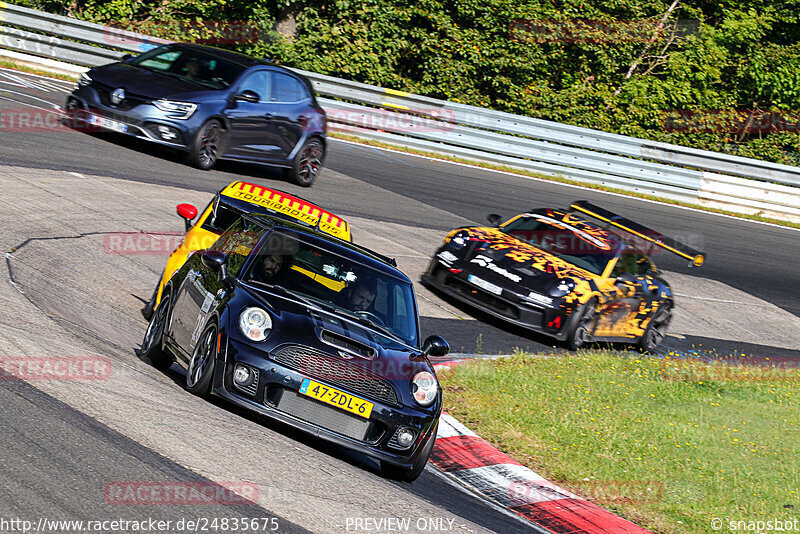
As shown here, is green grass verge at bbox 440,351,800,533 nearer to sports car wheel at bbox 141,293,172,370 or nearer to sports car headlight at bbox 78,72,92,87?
sports car wheel at bbox 141,293,172,370

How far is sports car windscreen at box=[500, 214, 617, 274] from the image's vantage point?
13305 millimetres

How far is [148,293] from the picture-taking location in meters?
10.0

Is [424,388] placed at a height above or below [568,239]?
below

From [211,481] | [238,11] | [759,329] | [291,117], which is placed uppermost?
[238,11]

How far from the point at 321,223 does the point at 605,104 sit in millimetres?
20179

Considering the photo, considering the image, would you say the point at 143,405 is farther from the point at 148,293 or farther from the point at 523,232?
the point at 523,232

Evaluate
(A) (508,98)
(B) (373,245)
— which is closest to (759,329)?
(B) (373,245)

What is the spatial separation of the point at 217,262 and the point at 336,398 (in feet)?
4.64

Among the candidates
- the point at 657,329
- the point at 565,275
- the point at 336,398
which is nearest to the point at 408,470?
the point at 336,398

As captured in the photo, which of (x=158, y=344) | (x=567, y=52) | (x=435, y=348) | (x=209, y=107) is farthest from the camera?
(x=567, y=52)

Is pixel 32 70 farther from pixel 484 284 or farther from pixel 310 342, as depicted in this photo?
pixel 310 342

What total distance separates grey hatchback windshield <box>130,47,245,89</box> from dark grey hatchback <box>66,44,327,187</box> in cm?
2

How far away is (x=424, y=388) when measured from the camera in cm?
683

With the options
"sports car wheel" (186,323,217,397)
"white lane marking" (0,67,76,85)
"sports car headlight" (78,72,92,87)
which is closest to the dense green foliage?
"white lane marking" (0,67,76,85)
